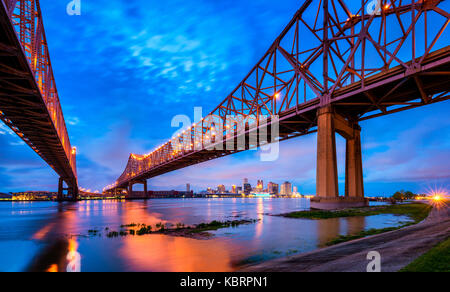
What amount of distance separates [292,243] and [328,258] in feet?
14.7

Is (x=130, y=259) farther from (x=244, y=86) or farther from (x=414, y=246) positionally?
(x=244, y=86)

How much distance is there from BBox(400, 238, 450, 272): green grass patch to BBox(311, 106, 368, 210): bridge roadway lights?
847 inches

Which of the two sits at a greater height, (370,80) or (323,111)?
(370,80)

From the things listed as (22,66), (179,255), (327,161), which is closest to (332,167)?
(327,161)

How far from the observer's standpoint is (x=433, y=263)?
542 centimetres

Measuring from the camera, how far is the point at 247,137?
54062 millimetres

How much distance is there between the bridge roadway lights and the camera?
27.1 metres

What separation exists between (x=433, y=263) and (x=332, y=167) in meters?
23.1

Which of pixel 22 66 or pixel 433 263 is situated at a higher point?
pixel 22 66

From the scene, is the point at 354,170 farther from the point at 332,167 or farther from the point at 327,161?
the point at 327,161

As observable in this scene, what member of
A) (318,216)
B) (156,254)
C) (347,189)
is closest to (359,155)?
(347,189)

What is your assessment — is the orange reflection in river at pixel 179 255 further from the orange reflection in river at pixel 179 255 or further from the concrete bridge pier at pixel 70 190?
the concrete bridge pier at pixel 70 190
